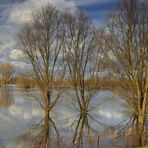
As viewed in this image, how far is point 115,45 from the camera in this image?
2375cm

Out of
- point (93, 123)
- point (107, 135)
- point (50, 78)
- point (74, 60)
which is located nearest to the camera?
point (107, 135)

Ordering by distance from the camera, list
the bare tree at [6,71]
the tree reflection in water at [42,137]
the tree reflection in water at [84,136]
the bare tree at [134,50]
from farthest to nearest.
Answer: the bare tree at [6,71] → the bare tree at [134,50] → the tree reflection in water at [84,136] → the tree reflection in water at [42,137]

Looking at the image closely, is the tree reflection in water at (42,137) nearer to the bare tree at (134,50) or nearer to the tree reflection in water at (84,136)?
the tree reflection in water at (84,136)

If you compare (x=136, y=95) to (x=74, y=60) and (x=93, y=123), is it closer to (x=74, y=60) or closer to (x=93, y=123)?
(x=93, y=123)

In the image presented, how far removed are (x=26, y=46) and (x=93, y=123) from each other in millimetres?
9907

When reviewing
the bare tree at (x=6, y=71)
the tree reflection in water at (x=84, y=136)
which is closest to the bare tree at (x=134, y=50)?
the tree reflection in water at (x=84, y=136)

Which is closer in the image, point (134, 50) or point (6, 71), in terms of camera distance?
point (134, 50)

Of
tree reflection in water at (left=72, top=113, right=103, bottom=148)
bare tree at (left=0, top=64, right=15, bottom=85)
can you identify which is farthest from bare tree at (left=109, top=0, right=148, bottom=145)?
bare tree at (left=0, top=64, right=15, bottom=85)

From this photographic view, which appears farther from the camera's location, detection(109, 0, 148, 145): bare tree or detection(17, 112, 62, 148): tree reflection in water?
detection(109, 0, 148, 145): bare tree

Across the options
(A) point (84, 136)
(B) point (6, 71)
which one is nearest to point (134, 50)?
(A) point (84, 136)

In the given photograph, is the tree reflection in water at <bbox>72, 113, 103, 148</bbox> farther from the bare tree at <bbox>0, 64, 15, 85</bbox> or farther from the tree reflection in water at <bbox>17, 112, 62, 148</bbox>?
the bare tree at <bbox>0, 64, 15, 85</bbox>

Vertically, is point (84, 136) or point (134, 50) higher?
point (134, 50)

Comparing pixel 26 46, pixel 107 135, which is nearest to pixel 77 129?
pixel 107 135

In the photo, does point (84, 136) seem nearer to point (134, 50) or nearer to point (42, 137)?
point (42, 137)
